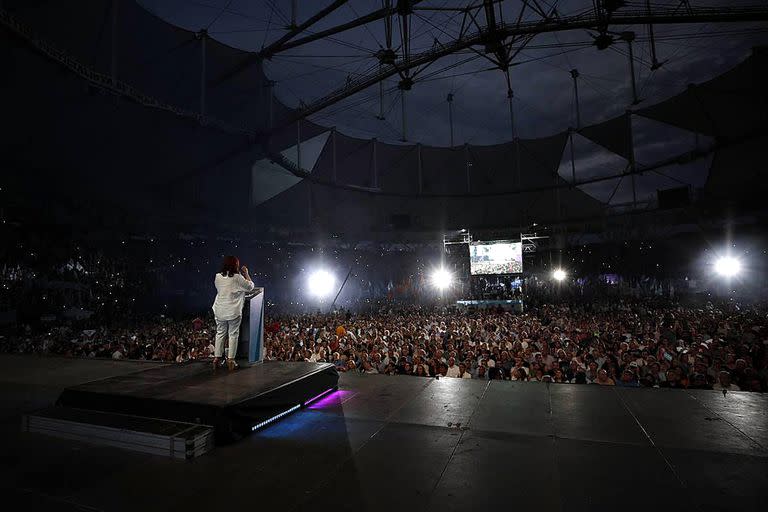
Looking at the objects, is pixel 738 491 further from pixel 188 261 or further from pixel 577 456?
pixel 188 261

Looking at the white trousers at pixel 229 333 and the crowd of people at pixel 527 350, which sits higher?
the white trousers at pixel 229 333

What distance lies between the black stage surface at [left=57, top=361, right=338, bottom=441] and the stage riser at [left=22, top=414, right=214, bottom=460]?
133 mm

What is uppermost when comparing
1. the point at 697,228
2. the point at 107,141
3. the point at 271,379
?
the point at 107,141

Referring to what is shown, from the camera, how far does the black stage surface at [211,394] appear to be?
2.77 meters

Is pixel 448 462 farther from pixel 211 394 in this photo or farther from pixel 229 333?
pixel 229 333

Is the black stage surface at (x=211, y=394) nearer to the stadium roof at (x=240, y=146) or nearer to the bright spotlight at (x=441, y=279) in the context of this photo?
the stadium roof at (x=240, y=146)

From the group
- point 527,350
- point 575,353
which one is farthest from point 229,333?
point 575,353

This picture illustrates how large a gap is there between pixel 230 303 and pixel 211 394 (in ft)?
4.12

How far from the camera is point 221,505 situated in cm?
196

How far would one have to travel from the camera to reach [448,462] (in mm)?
2389

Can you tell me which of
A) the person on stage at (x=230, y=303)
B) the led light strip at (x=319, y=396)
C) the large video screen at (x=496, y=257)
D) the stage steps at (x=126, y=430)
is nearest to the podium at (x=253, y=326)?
the person on stage at (x=230, y=303)

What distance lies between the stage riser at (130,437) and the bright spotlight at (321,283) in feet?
84.8

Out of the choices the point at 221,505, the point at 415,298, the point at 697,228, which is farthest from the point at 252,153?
the point at 697,228

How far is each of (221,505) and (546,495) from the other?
1.81 m
